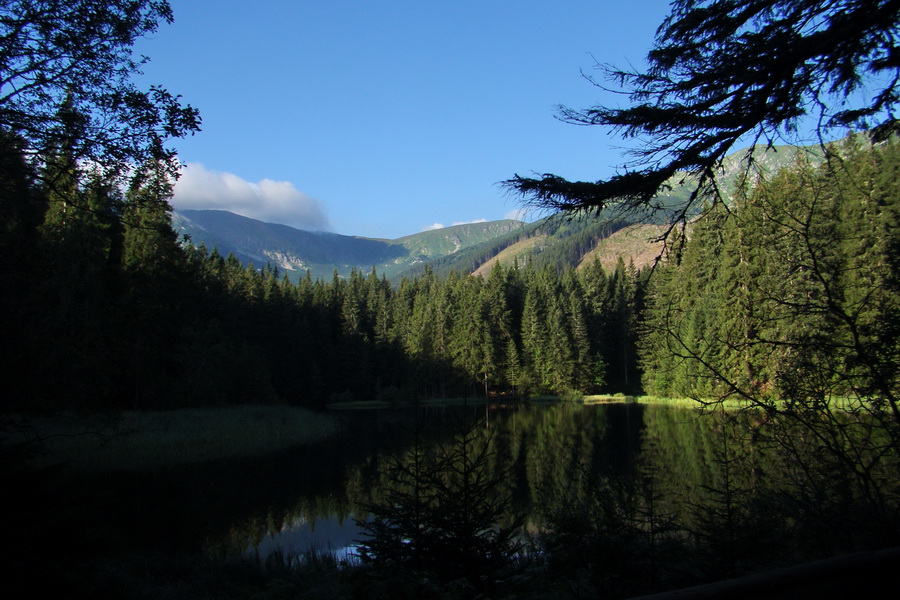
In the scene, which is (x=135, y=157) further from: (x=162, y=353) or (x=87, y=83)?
(x=162, y=353)

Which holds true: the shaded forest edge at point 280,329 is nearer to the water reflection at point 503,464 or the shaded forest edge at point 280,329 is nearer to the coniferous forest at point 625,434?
the coniferous forest at point 625,434

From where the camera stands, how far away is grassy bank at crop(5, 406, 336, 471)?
1877 centimetres

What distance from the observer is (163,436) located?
2247 centimetres

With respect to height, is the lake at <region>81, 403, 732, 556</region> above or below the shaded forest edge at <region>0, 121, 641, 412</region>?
below

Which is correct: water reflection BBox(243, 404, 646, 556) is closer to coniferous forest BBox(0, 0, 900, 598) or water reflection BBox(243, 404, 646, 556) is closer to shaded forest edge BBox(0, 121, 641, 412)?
coniferous forest BBox(0, 0, 900, 598)

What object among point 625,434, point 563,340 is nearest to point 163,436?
point 625,434

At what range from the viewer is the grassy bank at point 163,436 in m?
18.8

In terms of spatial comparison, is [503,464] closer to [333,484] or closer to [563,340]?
[333,484]

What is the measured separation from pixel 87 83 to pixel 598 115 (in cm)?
721

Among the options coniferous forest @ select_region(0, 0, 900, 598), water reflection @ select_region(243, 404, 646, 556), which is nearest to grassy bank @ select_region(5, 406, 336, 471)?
coniferous forest @ select_region(0, 0, 900, 598)

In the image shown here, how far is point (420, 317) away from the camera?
6800 centimetres

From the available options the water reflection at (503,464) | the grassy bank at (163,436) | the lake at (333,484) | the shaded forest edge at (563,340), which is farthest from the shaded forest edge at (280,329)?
the water reflection at (503,464)

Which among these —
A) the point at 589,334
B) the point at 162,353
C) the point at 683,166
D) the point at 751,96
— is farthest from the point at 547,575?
the point at 589,334

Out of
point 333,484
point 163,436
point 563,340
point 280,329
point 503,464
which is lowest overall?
point 333,484
